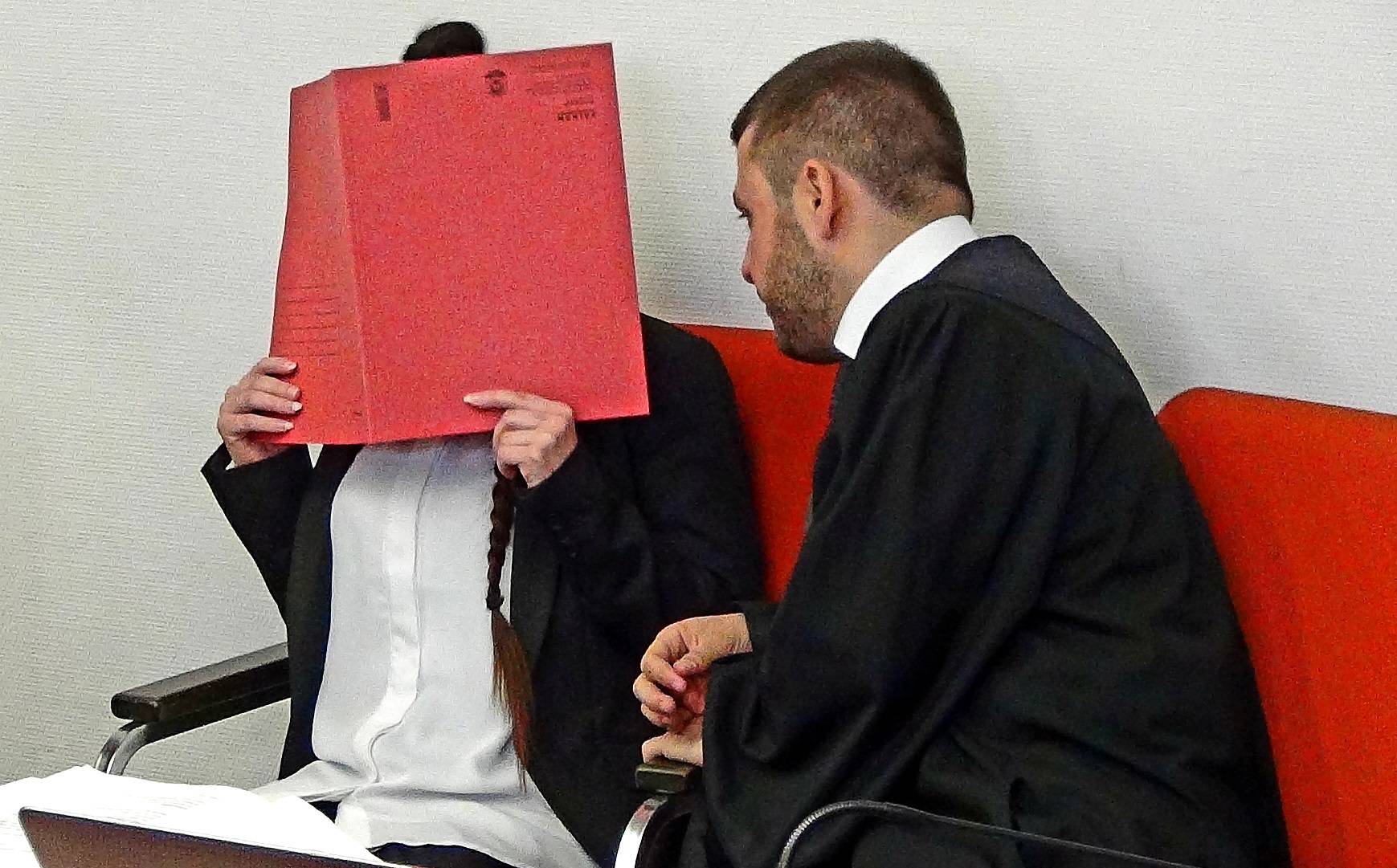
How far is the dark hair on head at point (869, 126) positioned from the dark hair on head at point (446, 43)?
405 mm

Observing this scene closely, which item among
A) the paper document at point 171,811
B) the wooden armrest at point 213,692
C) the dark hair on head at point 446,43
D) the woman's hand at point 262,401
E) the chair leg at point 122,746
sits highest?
the dark hair on head at point 446,43

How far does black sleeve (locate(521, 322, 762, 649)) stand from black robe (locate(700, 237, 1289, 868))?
34 cm

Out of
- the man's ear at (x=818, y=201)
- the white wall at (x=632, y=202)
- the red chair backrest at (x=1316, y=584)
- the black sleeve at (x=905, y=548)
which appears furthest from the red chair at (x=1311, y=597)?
the man's ear at (x=818, y=201)

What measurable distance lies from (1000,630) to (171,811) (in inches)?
26.5

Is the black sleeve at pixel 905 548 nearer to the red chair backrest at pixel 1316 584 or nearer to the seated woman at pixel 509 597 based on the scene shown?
the red chair backrest at pixel 1316 584

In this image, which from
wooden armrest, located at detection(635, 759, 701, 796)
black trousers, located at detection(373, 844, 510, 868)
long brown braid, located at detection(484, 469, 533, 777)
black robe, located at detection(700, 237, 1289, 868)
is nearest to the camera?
black robe, located at detection(700, 237, 1289, 868)

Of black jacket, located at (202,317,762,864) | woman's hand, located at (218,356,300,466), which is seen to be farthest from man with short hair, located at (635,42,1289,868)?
woman's hand, located at (218,356,300,466)

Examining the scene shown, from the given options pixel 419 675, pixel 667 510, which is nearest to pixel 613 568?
pixel 667 510

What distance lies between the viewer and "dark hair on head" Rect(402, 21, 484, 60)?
1.87m

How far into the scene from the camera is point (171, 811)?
1294 millimetres

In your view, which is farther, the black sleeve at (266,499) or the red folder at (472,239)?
the black sleeve at (266,499)

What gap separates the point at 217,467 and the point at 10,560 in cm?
83

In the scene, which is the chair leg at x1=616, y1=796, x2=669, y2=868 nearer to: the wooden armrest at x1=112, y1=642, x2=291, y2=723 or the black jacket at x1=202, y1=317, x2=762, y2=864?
the black jacket at x1=202, y1=317, x2=762, y2=864

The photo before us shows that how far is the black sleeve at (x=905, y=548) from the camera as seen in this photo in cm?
137
